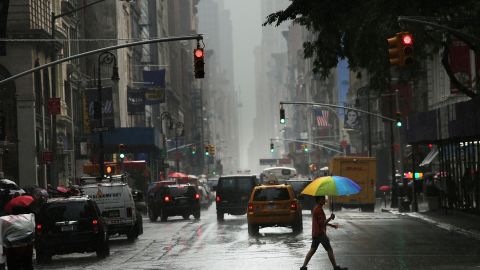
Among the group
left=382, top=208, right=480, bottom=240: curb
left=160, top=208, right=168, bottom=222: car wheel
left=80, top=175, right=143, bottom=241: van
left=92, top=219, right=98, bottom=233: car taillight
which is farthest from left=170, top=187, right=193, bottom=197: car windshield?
left=92, top=219, right=98, bottom=233: car taillight

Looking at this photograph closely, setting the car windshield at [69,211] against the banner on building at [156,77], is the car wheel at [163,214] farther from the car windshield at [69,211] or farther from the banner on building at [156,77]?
the banner on building at [156,77]

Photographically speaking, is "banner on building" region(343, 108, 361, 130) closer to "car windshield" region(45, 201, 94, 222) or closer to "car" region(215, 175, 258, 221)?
"car" region(215, 175, 258, 221)

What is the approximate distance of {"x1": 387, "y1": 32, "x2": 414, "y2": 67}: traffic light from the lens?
28.0 m

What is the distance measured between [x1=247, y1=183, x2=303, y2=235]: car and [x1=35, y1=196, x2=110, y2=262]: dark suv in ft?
33.1

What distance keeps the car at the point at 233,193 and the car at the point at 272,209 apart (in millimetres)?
13809

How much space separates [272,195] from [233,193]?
46.3 feet

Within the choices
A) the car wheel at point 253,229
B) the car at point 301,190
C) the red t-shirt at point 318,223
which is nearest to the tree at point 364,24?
the car wheel at point 253,229

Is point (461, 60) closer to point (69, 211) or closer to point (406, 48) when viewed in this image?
point (406, 48)

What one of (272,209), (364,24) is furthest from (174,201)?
(364,24)

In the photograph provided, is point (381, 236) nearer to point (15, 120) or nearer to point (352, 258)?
point (352, 258)

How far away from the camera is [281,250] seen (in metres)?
29.1

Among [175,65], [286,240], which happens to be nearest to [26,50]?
[286,240]

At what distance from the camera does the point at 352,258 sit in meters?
25.6

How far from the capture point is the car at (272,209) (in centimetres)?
3731
